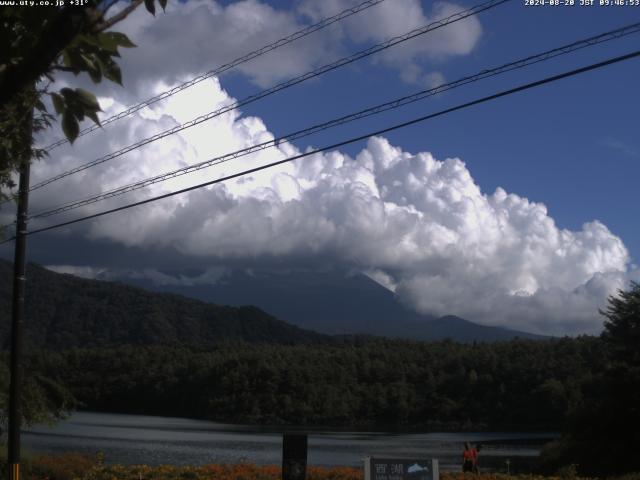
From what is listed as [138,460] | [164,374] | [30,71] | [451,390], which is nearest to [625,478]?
[30,71]

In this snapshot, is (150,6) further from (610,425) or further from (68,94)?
(610,425)

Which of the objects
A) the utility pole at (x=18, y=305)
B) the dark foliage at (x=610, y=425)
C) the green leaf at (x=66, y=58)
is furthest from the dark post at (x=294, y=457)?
the dark foliage at (x=610, y=425)

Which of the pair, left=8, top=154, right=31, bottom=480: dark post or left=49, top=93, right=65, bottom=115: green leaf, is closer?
left=49, top=93, right=65, bottom=115: green leaf

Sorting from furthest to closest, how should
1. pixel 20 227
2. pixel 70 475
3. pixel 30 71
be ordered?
pixel 70 475
pixel 20 227
pixel 30 71

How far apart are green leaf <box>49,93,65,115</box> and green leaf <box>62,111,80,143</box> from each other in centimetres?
2

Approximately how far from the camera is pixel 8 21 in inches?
137

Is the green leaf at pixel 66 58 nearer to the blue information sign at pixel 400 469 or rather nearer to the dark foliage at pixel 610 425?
the blue information sign at pixel 400 469

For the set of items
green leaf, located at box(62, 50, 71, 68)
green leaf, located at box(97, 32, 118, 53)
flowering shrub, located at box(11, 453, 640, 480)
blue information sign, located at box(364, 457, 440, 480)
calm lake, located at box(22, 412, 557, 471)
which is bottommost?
calm lake, located at box(22, 412, 557, 471)

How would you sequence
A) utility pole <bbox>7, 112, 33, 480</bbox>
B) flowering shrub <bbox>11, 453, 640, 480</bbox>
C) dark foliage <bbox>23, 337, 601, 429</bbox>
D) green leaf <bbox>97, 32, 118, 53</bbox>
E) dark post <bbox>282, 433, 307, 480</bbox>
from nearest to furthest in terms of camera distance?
green leaf <bbox>97, 32, 118, 53</bbox>
dark post <bbox>282, 433, 307, 480</bbox>
utility pole <bbox>7, 112, 33, 480</bbox>
flowering shrub <bbox>11, 453, 640, 480</bbox>
dark foliage <bbox>23, 337, 601, 429</bbox>

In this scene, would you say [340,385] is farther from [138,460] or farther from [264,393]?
[138,460]

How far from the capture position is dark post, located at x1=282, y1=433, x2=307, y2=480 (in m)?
13.3

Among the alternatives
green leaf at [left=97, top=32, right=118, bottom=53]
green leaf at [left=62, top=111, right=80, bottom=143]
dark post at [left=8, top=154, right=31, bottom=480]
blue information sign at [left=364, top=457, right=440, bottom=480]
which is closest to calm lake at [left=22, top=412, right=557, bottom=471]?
dark post at [left=8, top=154, right=31, bottom=480]

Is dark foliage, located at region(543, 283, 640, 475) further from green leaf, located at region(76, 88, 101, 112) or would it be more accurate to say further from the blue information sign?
green leaf, located at region(76, 88, 101, 112)

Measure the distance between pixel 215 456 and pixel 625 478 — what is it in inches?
995
